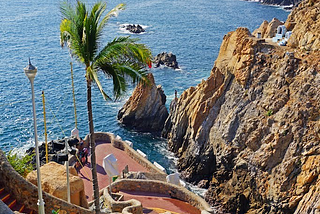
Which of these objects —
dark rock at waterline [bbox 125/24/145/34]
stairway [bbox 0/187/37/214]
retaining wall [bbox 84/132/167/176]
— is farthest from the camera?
dark rock at waterline [bbox 125/24/145/34]

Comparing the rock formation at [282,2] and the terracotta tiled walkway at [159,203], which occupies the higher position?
the rock formation at [282,2]

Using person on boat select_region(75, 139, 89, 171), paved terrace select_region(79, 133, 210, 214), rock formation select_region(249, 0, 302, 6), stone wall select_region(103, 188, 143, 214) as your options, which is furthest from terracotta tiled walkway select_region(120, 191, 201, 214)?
rock formation select_region(249, 0, 302, 6)

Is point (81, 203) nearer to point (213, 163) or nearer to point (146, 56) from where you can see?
point (146, 56)

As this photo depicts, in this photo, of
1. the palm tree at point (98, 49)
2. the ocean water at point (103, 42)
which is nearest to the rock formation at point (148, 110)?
the ocean water at point (103, 42)

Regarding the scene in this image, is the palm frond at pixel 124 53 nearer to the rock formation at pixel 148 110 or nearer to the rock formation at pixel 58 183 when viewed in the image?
the rock formation at pixel 58 183

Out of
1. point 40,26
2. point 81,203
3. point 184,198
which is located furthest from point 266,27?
point 40,26

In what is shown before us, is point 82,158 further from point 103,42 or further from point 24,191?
point 103,42

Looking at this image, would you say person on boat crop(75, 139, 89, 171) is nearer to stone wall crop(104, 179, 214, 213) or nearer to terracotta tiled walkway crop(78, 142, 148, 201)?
terracotta tiled walkway crop(78, 142, 148, 201)
